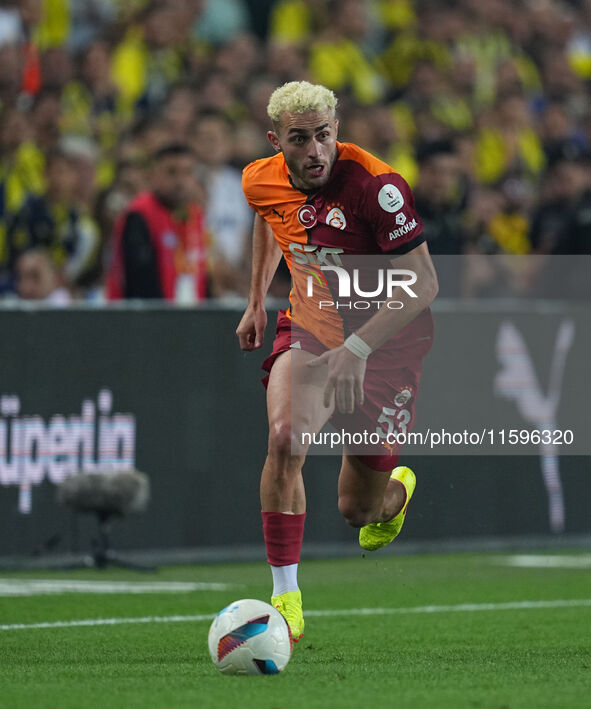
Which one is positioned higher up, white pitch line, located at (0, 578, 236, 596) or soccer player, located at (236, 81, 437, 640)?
soccer player, located at (236, 81, 437, 640)

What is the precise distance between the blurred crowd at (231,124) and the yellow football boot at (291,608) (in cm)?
478

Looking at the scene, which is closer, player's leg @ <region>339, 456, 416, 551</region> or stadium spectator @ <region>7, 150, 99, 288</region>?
player's leg @ <region>339, 456, 416, 551</region>

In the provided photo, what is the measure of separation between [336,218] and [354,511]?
1.43 meters

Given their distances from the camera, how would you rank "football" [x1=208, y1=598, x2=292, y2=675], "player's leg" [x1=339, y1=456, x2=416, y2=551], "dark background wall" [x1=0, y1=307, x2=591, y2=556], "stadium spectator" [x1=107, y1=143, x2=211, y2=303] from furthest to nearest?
"stadium spectator" [x1=107, y1=143, x2=211, y2=303]
"dark background wall" [x1=0, y1=307, x2=591, y2=556]
"player's leg" [x1=339, y1=456, x2=416, y2=551]
"football" [x1=208, y1=598, x2=292, y2=675]

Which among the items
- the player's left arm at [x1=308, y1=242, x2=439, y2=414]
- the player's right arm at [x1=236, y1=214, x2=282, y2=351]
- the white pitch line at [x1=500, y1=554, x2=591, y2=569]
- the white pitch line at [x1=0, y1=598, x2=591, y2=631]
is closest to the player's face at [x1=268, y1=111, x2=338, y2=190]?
the player's left arm at [x1=308, y1=242, x2=439, y2=414]

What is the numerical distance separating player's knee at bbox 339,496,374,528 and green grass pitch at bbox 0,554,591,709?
0.56 meters

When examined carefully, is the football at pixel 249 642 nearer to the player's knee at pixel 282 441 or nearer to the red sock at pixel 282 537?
the red sock at pixel 282 537

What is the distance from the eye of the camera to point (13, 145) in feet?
37.5

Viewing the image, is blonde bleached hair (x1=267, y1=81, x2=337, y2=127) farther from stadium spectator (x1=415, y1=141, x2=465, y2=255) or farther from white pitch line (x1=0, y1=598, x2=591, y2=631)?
stadium spectator (x1=415, y1=141, x2=465, y2=255)

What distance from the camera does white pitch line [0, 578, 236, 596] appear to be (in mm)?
8875

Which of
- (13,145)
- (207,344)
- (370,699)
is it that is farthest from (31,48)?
(370,699)

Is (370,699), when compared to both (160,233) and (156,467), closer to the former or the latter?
(156,467)

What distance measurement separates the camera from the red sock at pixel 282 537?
627cm

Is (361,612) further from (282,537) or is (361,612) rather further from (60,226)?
(60,226)
